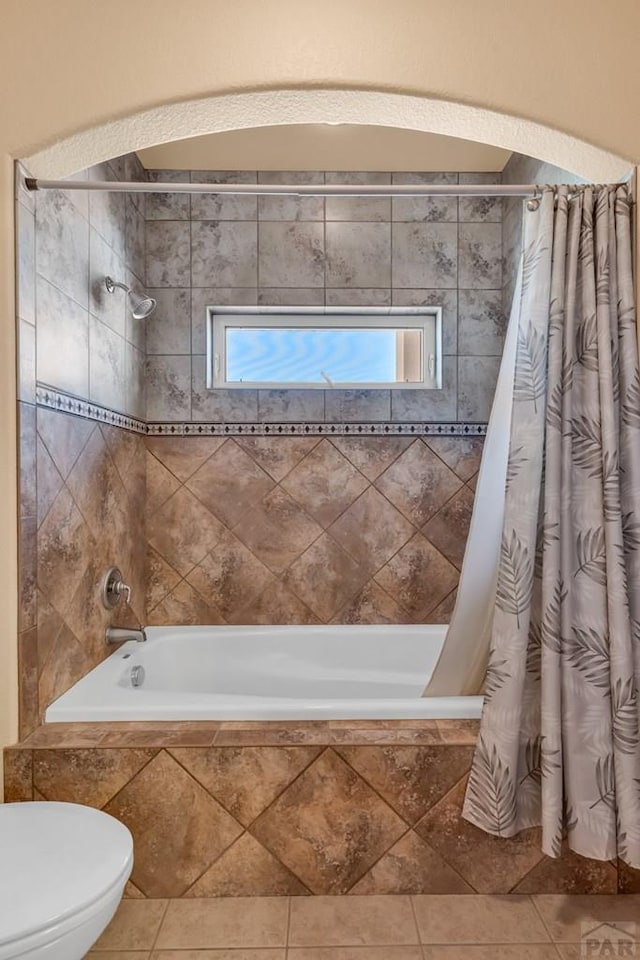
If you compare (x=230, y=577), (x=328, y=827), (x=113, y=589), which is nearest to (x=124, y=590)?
(x=113, y=589)

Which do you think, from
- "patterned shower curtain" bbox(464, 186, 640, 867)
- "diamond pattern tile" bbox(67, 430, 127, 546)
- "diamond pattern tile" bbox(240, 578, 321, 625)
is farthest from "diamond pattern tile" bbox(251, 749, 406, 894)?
"diamond pattern tile" bbox(240, 578, 321, 625)

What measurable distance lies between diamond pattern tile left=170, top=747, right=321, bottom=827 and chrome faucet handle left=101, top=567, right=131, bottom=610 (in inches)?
34.3

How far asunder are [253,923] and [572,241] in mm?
1892

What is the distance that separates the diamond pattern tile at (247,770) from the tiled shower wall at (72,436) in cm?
49

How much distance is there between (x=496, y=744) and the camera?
1508 millimetres

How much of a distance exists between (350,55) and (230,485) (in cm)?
173

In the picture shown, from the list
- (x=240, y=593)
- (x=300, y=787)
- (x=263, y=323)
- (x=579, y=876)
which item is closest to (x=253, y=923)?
(x=300, y=787)

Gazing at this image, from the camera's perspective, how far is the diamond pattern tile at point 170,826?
5.12ft

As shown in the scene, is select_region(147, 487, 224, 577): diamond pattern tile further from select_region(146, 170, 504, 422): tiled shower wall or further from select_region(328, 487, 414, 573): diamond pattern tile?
select_region(328, 487, 414, 573): diamond pattern tile

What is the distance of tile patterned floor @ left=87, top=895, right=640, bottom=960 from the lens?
1.43 metres

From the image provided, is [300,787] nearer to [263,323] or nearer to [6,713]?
[6,713]

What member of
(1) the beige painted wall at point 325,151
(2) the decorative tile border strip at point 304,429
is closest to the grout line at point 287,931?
(2) the decorative tile border strip at point 304,429

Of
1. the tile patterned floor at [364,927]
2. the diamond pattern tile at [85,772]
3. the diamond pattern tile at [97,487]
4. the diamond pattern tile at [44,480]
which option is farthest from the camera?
the diamond pattern tile at [97,487]

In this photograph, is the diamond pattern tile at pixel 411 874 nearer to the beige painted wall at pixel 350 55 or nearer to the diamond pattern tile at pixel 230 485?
the diamond pattern tile at pixel 230 485
